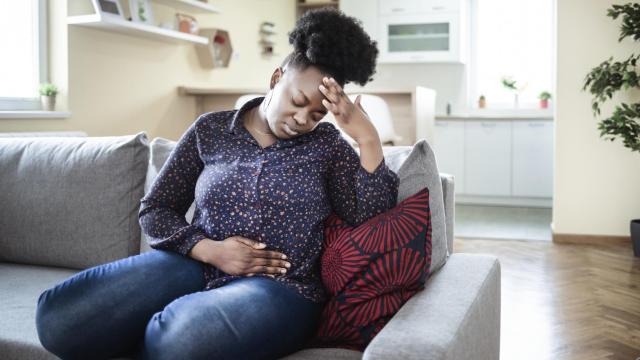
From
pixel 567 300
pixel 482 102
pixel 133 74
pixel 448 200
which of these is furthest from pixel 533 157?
pixel 448 200

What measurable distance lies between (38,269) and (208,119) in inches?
32.2

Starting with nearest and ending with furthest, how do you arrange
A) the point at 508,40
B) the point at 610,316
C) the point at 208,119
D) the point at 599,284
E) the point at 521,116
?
the point at 208,119, the point at 610,316, the point at 599,284, the point at 521,116, the point at 508,40

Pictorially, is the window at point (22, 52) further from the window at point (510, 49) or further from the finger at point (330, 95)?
the window at point (510, 49)

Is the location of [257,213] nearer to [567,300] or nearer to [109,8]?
[567,300]

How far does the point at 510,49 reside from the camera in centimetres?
709

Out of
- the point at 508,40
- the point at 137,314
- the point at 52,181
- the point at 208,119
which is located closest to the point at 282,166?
the point at 208,119

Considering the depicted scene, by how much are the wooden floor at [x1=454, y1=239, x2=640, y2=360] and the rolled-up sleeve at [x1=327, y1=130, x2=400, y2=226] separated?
124cm

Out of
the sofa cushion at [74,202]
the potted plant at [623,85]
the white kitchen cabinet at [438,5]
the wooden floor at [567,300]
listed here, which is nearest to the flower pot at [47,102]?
the sofa cushion at [74,202]

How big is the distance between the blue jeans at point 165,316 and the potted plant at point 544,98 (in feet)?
19.7

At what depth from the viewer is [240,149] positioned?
149 cm

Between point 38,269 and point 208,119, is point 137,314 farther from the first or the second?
point 38,269

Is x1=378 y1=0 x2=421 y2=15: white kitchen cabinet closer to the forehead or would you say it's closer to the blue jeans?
the forehead

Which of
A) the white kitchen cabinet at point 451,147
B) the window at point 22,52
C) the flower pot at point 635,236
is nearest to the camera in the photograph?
the window at point 22,52

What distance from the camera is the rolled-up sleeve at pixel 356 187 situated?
4.61 feet
